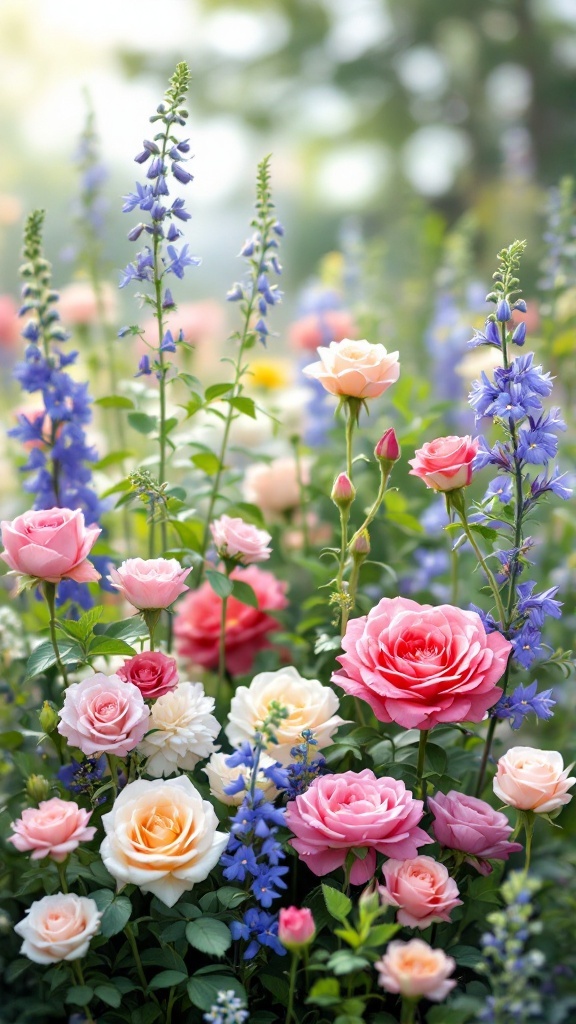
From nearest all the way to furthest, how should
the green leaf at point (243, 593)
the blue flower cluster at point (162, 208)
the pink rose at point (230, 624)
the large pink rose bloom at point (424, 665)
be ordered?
the large pink rose bloom at point (424, 665) → the blue flower cluster at point (162, 208) → the green leaf at point (243, 593) → the pink rose at point (230, 624)

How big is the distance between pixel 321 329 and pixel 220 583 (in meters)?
0.90

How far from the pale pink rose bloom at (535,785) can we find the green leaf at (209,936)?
0.77 feet

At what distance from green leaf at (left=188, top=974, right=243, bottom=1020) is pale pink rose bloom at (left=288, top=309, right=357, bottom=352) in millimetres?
1166

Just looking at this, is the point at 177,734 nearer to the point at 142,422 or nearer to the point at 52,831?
the point at 52,831

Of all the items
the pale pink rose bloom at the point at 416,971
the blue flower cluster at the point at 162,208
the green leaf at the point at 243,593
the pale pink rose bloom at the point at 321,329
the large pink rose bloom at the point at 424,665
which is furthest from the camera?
the pale pink rose bloom at the point at 321,329

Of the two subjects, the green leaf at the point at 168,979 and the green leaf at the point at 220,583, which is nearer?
the green leaf at the point at 168,979

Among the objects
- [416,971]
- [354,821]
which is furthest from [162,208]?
[416,971]

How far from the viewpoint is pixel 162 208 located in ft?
2.85

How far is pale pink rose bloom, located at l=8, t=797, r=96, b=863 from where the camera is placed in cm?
67

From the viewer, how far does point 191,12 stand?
13.7 ft

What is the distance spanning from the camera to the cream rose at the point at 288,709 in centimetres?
81

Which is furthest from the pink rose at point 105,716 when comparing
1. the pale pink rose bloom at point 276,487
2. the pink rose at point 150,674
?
the pale pink rose bloom at point 276,487

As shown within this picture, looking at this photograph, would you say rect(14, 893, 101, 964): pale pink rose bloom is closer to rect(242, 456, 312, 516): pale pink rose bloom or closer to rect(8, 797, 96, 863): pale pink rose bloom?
rect(8, 797, 96, 863): pale pink rose bloom

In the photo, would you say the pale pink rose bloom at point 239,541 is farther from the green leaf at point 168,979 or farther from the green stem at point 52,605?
the green leaf at point 168,979
